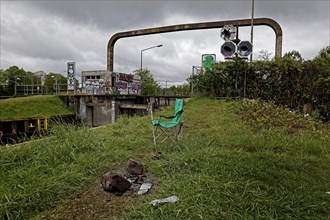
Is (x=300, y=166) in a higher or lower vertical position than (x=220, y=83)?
lower

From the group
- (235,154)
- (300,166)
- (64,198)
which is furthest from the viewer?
(235,154)

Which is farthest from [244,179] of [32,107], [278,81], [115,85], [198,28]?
[115,85]

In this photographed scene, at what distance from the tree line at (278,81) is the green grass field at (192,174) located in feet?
13.7

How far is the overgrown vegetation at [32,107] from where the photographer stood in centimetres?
1623

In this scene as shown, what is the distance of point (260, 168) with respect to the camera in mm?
3113

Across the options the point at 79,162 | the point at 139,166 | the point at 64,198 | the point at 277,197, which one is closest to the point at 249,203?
the point at 277,197

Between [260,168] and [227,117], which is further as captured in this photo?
[227,117]

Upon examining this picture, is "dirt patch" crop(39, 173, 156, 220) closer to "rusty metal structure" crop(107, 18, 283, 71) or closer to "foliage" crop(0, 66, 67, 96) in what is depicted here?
"rusty metal structure" crop(107, 18, 283, 71)

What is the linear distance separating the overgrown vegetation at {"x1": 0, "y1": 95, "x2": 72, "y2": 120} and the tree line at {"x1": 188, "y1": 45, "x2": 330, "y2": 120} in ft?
38.8

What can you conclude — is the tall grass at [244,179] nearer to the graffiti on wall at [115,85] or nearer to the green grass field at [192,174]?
the green grass field at [192,174]

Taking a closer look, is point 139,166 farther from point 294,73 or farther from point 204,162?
point 294,73

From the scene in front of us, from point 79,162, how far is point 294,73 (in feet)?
29.5

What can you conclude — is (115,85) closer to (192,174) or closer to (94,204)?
(192,174)

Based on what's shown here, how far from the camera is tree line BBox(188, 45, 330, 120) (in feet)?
29.1
